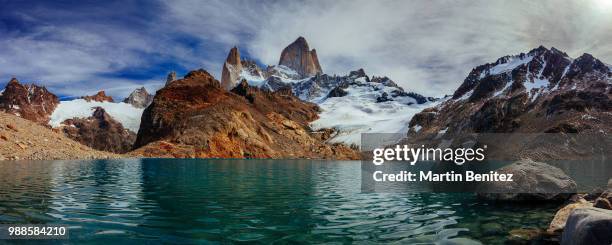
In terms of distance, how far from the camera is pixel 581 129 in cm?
19562

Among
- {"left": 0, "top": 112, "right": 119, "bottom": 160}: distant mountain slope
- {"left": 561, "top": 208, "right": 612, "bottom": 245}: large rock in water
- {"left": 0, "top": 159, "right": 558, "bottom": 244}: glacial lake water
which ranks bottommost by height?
{"left": 0, "top": 159, "right": 558, "bottom": 244}: glacial lake water

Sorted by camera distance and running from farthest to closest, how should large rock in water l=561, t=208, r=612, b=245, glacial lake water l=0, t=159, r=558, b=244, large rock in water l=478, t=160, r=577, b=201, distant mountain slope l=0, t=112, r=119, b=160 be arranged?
distant mountain slope l=0, t=112, r=119, b=160
large rock in water l=478, t=160, r=577, b=201
glacial lake water l=0, t=159, r=558, b=244
large rock in water l=561, t=208, r=612, b=245

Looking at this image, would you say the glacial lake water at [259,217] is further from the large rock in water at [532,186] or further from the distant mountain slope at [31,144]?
the distant mountain slope at [31,144]

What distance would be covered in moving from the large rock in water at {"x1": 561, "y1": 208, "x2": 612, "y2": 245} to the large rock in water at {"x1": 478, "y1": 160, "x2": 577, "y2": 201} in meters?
15.2

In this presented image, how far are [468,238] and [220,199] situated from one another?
18.1m

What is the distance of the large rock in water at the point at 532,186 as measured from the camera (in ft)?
94.4

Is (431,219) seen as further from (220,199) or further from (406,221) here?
(220,199)

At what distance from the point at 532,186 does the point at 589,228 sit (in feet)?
57.4

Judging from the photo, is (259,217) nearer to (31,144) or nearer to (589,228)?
(589,228)

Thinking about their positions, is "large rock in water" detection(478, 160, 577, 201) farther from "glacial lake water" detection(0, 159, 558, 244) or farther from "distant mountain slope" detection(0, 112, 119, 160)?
"distant mountain slope" detection(0, 112, 119, 160)

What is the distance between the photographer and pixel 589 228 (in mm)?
12969

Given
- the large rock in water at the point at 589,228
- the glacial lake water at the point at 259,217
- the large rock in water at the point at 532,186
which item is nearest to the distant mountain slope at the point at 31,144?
the glacial lake water at the point at 259,217

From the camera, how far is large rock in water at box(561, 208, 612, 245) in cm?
1248

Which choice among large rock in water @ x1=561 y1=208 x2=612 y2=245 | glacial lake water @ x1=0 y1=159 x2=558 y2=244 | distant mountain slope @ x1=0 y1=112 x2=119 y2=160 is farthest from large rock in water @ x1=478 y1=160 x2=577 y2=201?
distant mountain slope @ x1=0 y1=112 x2=119 y2=160
